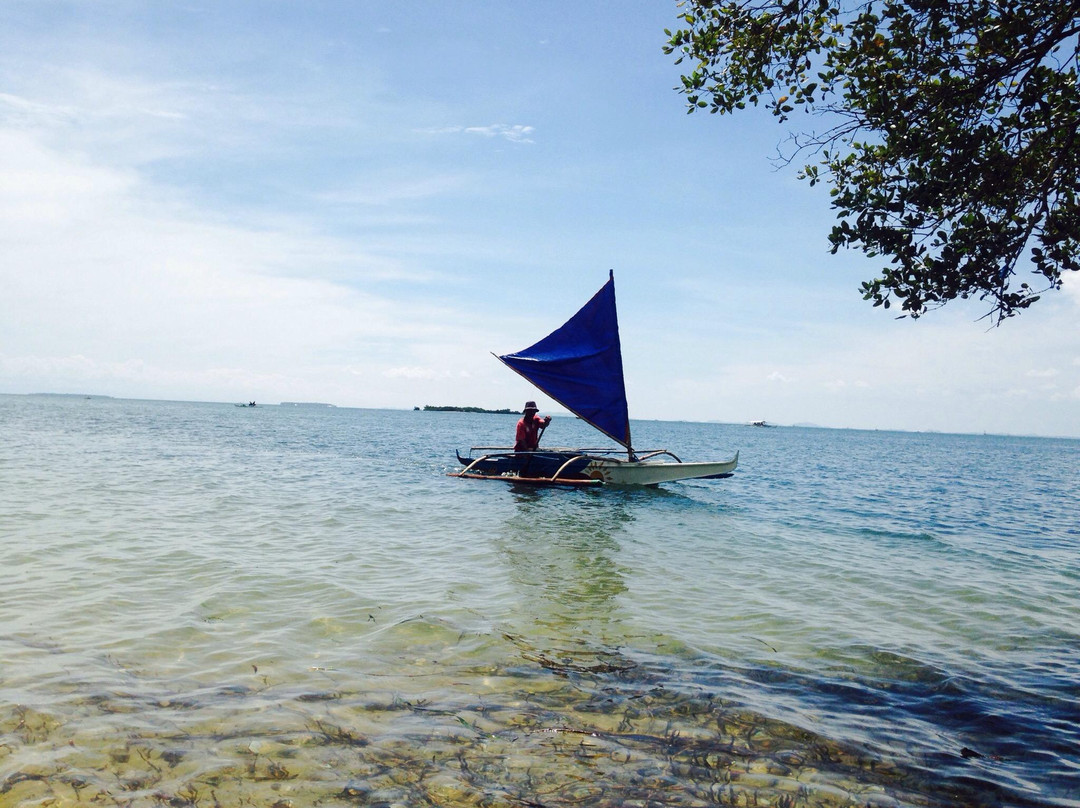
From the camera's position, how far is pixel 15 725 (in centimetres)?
506

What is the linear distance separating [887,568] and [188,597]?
42.7ft

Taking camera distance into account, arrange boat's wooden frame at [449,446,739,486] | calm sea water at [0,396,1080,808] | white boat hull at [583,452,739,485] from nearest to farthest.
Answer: calm sea water at [0,396,1080,808]
boat's wooden frame at [449,446,739,486]
white boat hull at [583,452,739,485]

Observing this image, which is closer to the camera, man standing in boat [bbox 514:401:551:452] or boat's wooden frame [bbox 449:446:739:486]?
boat's wooden frame [bbox 449:446:739:486]

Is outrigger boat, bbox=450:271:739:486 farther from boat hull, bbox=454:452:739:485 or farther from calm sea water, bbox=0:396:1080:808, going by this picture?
calm sea water, bbox=0:396:1080:808

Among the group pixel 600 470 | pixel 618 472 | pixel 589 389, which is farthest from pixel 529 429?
pixel 618 472

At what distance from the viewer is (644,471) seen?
79.3ft

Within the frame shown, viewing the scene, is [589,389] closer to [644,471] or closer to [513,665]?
[644,471]

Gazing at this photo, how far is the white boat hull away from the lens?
78.3 ft

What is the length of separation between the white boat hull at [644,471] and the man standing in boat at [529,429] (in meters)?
2.37

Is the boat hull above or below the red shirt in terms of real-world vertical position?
below

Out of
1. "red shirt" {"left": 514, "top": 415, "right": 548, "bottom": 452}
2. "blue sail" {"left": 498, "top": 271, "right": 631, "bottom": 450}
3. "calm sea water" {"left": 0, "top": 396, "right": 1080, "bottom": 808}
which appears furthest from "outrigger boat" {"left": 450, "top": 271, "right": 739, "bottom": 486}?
"calm sea water" {"left": 0, "top": 396, "right": 1080, "bottom": 808}

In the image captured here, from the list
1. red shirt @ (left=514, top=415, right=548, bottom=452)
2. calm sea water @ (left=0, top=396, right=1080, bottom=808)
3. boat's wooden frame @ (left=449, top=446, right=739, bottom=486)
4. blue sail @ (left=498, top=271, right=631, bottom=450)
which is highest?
blue sail @ (left=498, top=271, right=631, bottom=450)

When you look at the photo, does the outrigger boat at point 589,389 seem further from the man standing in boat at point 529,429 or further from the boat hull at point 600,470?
the man standing in boat at point 529,429

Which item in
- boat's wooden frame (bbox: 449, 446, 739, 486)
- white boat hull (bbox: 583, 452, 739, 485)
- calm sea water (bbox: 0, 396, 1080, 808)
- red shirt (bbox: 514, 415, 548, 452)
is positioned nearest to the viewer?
calm sea water (bbox: 0, 396, 1080, 808)
